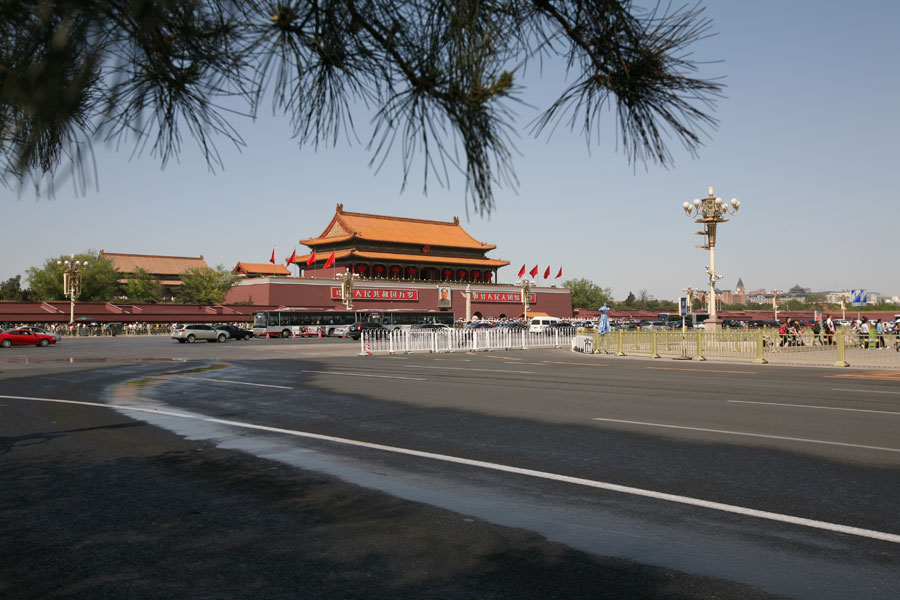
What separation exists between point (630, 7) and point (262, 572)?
3508mm

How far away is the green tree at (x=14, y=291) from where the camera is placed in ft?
265

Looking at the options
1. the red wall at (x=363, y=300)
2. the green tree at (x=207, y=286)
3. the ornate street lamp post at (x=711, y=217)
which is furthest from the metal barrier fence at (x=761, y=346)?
the green tree at (x=207, y=286)

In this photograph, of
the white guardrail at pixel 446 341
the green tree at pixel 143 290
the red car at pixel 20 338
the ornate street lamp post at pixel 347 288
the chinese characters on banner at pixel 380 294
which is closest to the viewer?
the white guardrail at pixel 446 341

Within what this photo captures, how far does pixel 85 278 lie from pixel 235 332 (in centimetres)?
2932

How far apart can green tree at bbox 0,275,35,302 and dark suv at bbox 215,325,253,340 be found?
43865mm

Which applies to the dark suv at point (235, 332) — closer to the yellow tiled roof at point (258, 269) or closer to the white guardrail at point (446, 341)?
the white guardrail at point (446, 341)

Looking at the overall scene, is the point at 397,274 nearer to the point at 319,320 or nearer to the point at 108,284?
the point at 319,320

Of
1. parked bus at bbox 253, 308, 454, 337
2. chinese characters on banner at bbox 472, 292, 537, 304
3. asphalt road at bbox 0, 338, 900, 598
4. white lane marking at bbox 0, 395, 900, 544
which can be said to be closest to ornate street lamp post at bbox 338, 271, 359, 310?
→ parked bus at bbox 253, 308, 454, 337

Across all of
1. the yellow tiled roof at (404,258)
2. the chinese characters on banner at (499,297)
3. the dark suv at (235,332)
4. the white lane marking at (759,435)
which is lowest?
the white lane marking at (759,435)

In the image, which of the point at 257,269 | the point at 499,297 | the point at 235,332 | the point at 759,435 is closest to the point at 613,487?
the point at 759,435

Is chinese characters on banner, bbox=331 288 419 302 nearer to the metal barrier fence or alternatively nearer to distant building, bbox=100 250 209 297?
distant building, bbox=100 250 209 297

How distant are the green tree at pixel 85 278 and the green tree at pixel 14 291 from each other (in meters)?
8.79

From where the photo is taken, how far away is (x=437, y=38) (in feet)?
9.49

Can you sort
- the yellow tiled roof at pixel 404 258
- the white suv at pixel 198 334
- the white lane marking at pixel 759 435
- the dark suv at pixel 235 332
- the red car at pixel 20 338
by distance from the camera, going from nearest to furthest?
the white lane marking at pixel 759 435
the red car at pixel 20 338
the white suv at pixel 198 334
the dark suv at pixel 235 332
the yellow tiled roof at pixel 404 258
